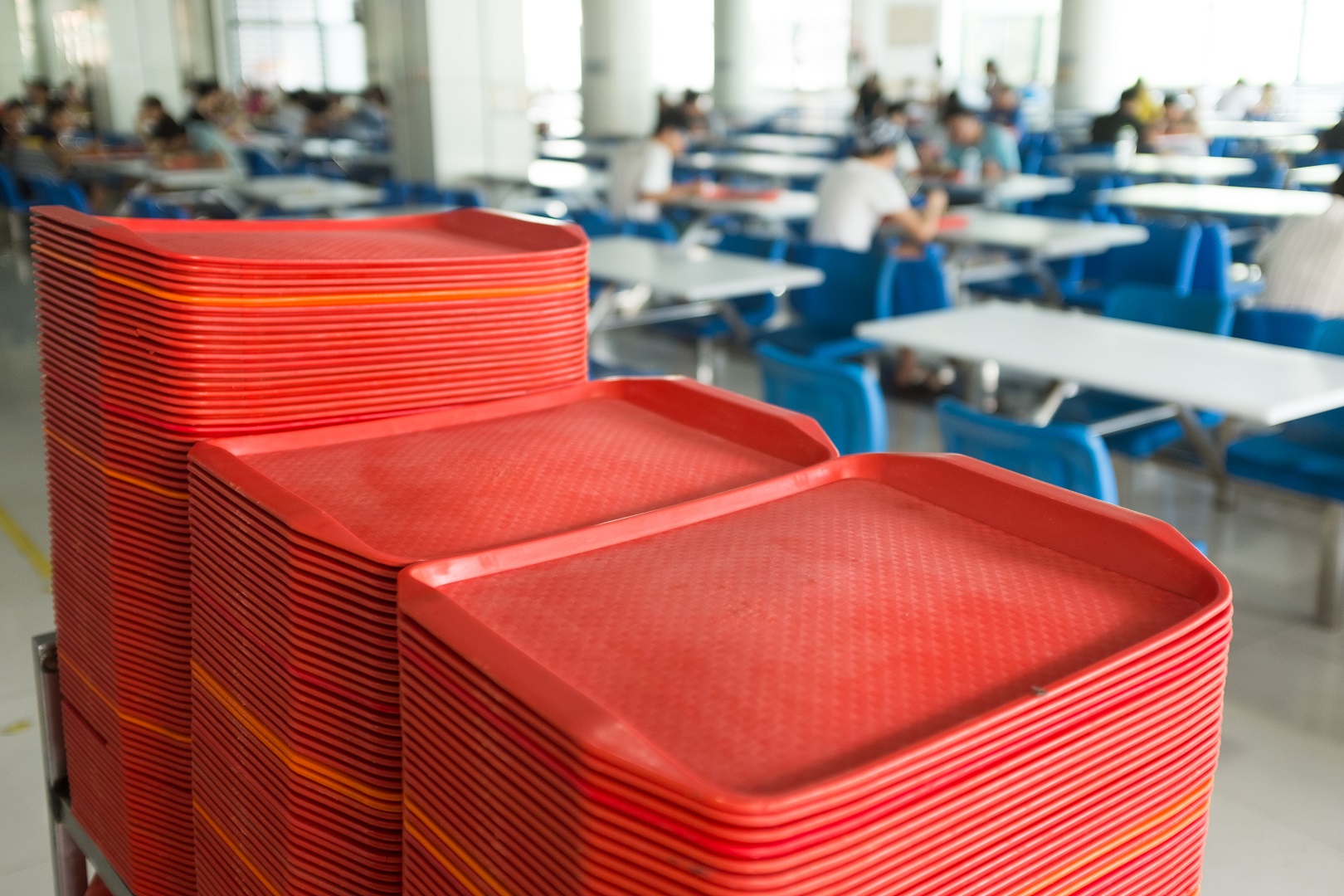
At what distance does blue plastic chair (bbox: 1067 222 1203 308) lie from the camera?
5.17m

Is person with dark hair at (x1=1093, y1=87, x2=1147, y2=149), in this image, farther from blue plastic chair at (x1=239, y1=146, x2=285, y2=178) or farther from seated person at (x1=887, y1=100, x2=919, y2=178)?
blue plastic chair at (x1=239, y1=146, x2=285, y2=178)

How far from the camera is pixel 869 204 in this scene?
5707 mm

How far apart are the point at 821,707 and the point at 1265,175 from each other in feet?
31.7

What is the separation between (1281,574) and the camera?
3652mm

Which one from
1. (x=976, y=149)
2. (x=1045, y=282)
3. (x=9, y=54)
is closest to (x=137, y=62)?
(x=9, y=54)

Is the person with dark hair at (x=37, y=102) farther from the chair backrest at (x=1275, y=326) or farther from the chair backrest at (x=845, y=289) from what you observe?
the chair backrest at (x=1275, y=326)

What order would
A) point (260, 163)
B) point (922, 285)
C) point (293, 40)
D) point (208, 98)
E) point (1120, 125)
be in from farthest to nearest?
point (293, 40) < point (208, 98) < point (260, 163) < point (1120, 125) < point (922, 285)

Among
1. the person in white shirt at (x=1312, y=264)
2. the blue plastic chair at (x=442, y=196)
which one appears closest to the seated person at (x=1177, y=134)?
the blue plastic chair at (x=442, y=196)

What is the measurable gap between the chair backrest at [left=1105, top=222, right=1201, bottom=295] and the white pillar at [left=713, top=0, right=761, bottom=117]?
11201 mm

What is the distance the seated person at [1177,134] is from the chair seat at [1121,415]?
6.97 metres

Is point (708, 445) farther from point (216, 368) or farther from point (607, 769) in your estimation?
point (607, 769)

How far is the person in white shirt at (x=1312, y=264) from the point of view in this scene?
3984 mm

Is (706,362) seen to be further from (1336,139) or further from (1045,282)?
(1336,139)

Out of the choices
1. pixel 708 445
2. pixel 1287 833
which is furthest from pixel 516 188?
pixel 708 445
